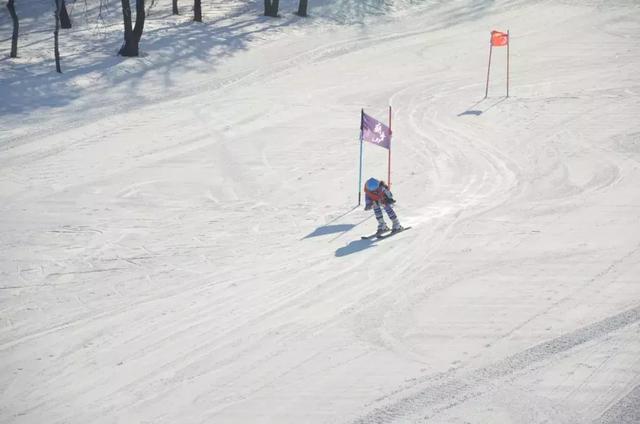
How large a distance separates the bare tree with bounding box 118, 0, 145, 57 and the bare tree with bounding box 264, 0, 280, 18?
6978mm

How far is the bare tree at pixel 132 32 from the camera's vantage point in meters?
29.6

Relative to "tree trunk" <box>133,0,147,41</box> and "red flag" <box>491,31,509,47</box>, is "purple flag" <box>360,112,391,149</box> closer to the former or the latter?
"red flag" <box>491,31,509,47</box>

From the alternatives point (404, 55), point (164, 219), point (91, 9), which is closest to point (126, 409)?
point (164, 219)

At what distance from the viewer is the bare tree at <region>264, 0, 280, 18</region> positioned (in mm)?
35562

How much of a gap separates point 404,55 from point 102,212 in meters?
16.6

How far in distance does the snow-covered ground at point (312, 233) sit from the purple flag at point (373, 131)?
1424mm

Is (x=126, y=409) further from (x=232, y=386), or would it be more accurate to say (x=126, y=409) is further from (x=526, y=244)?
(x=526, y=244)

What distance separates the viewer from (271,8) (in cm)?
3581

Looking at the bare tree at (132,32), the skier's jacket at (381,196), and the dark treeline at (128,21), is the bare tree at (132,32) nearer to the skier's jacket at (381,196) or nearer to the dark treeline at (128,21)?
the dark treeline at (128,21)

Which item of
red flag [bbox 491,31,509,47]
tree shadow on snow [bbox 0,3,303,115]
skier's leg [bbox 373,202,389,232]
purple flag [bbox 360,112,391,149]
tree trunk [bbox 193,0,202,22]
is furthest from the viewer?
tree trunk [bbox 193,0,202,22]

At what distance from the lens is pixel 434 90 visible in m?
27.5

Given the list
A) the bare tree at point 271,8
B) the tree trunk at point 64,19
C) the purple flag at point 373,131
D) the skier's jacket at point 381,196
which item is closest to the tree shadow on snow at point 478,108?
the purple flag at point 373,131

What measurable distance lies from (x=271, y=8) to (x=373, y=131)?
19510mm

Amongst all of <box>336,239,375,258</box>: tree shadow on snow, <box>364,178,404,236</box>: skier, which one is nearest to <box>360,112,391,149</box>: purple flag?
<box>364,178,404,236</box>: skier
